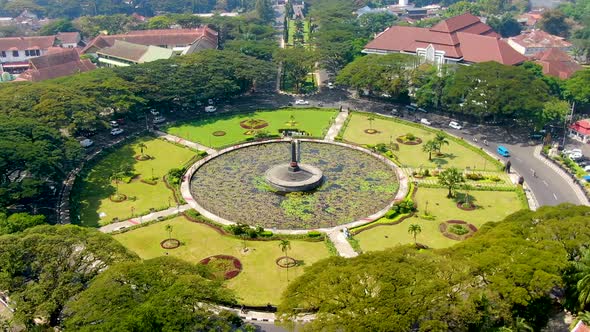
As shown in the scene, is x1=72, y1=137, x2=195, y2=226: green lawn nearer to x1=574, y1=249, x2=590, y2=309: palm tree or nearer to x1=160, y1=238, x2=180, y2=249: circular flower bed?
x1=160, y1=238, x2=180, y2=249: circular flower bed

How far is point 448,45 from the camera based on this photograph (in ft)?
417

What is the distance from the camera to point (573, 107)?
356ft

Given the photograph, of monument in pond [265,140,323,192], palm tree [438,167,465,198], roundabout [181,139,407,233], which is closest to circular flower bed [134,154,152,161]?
roundabout [181,139,407,233]

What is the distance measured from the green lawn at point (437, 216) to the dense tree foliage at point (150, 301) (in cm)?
2581

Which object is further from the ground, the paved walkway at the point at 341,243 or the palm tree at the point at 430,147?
the palm tree at the point at 430,147

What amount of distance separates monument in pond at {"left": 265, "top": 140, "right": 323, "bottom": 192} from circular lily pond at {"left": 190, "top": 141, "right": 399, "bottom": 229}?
0.98 meters

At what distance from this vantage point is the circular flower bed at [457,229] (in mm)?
66250

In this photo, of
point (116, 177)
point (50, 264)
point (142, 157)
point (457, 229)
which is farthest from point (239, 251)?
point (142, 157)

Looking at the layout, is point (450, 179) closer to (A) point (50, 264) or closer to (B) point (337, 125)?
(B) point (337, 125)

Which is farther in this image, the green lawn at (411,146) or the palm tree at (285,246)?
the green lawn at (411,146)

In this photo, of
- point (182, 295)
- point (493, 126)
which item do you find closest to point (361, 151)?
point (493, 126)

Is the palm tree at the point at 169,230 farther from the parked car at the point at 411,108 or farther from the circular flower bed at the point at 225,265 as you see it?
the parked car at the point at 411,108

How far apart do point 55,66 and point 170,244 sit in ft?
290

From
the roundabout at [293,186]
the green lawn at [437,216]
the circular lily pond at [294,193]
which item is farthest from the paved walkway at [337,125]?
the green lawn at [437,216]
